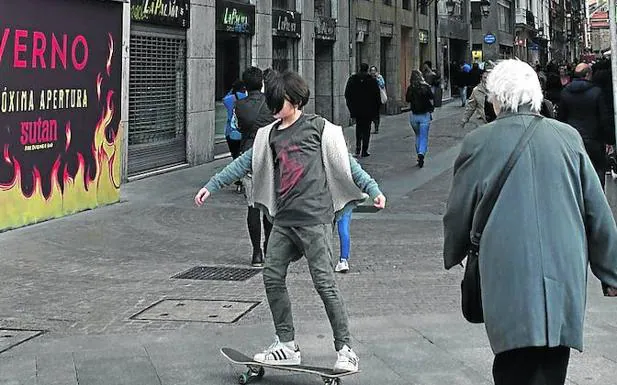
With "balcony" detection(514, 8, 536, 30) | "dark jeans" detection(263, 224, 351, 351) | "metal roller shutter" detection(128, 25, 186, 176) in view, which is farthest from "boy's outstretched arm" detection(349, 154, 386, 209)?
"balcony" detection(514, 8, 536, 30)

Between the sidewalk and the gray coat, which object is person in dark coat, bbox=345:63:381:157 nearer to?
the sidewalk

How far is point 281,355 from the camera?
511 cm

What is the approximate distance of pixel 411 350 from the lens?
564 cm

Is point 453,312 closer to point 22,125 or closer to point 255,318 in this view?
point 255,318

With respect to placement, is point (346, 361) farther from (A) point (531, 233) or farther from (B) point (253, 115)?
(B) point (253, 115)

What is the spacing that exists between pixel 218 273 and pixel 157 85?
7693 mm

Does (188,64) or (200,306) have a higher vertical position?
(188,64)

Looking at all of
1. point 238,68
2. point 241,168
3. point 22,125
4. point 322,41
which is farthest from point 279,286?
point 322,41

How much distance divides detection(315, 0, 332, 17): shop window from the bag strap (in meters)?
20.9

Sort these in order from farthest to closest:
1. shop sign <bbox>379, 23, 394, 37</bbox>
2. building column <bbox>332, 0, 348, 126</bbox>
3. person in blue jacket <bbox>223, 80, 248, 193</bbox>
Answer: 1. shop sign <bbox>379, 23, 394, 37</bbox>
2. building column <bbox>332, 0, 348, 126</bbox>
3. person in blue jacket <bbox>223, 80, 248, 193</bbox>

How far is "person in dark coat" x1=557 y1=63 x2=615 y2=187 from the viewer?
9.63 meters

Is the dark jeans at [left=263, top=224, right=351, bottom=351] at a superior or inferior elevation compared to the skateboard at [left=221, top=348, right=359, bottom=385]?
superior

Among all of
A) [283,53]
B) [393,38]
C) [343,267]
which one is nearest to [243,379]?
[343,267]

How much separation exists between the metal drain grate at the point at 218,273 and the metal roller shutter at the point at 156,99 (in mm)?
6547
